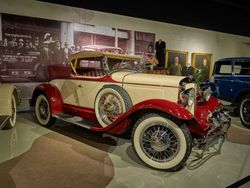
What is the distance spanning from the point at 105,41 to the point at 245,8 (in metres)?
5.82

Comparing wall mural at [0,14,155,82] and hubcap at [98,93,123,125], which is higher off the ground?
wall mural at [0,14,155,82]

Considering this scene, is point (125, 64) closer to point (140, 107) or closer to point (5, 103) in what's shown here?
point (140, 107)

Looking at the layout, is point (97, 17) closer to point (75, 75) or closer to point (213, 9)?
point (75, 75)

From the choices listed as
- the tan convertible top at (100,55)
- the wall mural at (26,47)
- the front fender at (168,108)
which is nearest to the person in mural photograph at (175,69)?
the wall mural at (26,47)

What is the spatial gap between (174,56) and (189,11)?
163 centimetres

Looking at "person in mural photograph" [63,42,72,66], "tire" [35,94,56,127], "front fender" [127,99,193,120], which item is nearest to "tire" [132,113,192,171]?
"front fender" [127,99,193,120]

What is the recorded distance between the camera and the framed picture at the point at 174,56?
8.51 meters

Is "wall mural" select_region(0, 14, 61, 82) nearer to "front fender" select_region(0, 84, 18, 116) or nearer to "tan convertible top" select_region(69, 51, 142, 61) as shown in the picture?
"front fender" select_region(0, 84, 18, 116)

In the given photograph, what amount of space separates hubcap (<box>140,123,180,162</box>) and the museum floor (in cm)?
19

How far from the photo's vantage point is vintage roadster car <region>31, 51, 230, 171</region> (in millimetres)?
2738

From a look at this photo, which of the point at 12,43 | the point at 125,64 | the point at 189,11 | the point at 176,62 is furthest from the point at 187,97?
the point at 189,11

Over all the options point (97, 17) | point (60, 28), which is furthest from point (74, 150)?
point (97, 17)

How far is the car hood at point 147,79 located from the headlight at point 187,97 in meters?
0.18

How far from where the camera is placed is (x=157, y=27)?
8195 mm
